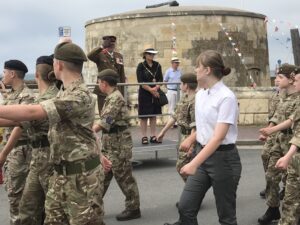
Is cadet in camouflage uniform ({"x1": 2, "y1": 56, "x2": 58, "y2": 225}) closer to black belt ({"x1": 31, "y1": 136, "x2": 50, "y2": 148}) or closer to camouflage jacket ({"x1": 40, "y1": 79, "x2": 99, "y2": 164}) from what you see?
black belt ({"x1": 31, "y1": 136, "x2": 50, "y2": 148})

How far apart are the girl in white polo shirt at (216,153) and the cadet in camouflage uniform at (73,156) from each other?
87cm

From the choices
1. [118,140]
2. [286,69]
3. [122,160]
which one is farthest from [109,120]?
[286,69]

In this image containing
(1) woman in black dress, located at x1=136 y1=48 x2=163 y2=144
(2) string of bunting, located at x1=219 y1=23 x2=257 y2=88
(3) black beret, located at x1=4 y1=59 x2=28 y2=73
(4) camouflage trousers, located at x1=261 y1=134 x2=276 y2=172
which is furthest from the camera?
(2) string of bunting, located at x1=219 y1=23 x2=257 y2=88

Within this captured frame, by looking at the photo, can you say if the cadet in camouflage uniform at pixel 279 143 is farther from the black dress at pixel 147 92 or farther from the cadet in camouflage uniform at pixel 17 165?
the black dress at pixel 147 92

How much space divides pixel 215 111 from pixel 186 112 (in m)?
2.46

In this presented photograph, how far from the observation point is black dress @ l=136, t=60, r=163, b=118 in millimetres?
11025

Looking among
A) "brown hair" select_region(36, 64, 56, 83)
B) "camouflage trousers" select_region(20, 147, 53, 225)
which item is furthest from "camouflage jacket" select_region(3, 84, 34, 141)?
"camouflage trousers" select_region(20, 147, 53, 225)

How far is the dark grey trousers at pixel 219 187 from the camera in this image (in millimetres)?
4746

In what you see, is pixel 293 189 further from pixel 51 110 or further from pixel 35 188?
pixel 51 110

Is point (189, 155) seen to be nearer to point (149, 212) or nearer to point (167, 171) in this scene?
point (149, 212)

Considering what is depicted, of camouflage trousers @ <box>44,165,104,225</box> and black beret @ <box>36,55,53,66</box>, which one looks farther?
black beret @ <box>36,55,53,66</box>

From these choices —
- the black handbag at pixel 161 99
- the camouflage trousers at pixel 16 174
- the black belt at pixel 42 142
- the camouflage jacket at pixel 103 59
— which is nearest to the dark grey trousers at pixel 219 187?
the black belt at pixel 42 142

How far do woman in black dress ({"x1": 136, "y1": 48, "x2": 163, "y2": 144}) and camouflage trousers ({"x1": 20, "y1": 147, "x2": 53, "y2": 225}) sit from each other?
5.61 meters

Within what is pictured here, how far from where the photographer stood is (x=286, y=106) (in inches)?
257
